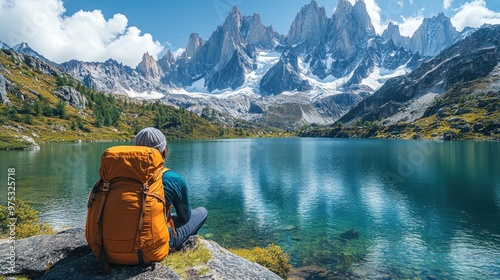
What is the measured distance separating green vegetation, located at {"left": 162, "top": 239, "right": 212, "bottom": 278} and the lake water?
16.8m

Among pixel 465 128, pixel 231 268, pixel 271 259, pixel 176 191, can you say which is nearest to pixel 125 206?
pixel 176 191

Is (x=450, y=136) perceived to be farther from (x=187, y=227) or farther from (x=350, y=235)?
(x=187, y=227)

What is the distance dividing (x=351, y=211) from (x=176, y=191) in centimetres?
3805

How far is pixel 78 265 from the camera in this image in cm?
898

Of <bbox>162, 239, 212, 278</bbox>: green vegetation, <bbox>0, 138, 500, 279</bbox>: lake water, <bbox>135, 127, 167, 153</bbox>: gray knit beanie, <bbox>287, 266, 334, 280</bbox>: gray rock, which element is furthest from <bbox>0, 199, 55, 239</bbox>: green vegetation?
<bbox>287, 266, 334, 280</bbox>: gray rock

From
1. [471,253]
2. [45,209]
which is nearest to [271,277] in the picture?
[471,253]

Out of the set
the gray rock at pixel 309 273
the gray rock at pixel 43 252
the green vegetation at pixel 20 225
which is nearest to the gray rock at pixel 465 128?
the gray rock at pixel 309 273

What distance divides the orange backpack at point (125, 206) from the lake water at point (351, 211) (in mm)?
20428

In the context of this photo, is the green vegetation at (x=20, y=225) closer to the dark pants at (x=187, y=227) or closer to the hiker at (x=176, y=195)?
the dark pants at (x=187, y=227)

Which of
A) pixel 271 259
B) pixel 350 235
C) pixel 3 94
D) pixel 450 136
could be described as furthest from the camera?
pixel 3 94

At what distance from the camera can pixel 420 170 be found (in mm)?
75000

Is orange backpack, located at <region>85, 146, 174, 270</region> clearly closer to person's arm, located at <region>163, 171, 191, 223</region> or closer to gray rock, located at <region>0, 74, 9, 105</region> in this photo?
person's arm, located at <region>163, 171, 191, 223</region>

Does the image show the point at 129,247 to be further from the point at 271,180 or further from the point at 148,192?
the point at 271,180

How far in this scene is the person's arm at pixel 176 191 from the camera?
9.10 m
